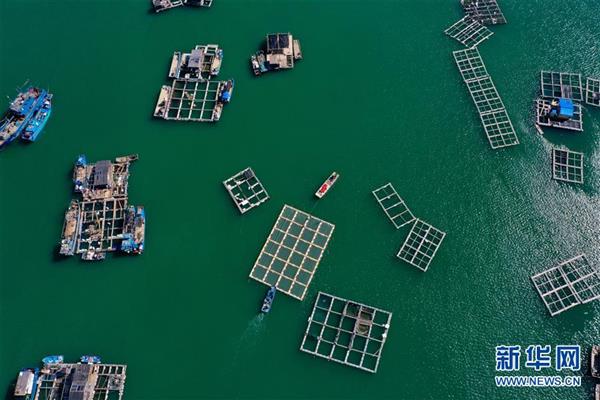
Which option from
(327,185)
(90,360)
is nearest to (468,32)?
(327,185)

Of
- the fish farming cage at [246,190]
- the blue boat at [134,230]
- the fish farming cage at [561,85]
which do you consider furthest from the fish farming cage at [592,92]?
the blue boat at [134,230]

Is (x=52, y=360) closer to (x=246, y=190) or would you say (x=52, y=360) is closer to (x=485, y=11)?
(x=246, y=190)

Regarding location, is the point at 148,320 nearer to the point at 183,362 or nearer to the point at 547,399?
the point at 183,362

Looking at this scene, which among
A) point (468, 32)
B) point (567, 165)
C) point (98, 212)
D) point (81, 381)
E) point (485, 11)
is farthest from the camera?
point (485, 11)

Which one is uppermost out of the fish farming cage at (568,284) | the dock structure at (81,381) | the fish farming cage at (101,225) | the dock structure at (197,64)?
the dock structure at (197,64)

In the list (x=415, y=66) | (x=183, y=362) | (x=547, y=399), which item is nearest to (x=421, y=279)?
(x=547, y=399)

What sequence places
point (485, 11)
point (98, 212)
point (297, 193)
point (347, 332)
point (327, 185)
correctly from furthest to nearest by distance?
point (485, 11), point (297, 193), point (327, 185), point (98, 212), point (347, 332)

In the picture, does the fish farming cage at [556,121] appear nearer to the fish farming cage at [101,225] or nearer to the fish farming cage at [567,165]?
the fish farming cage at [567,165]
